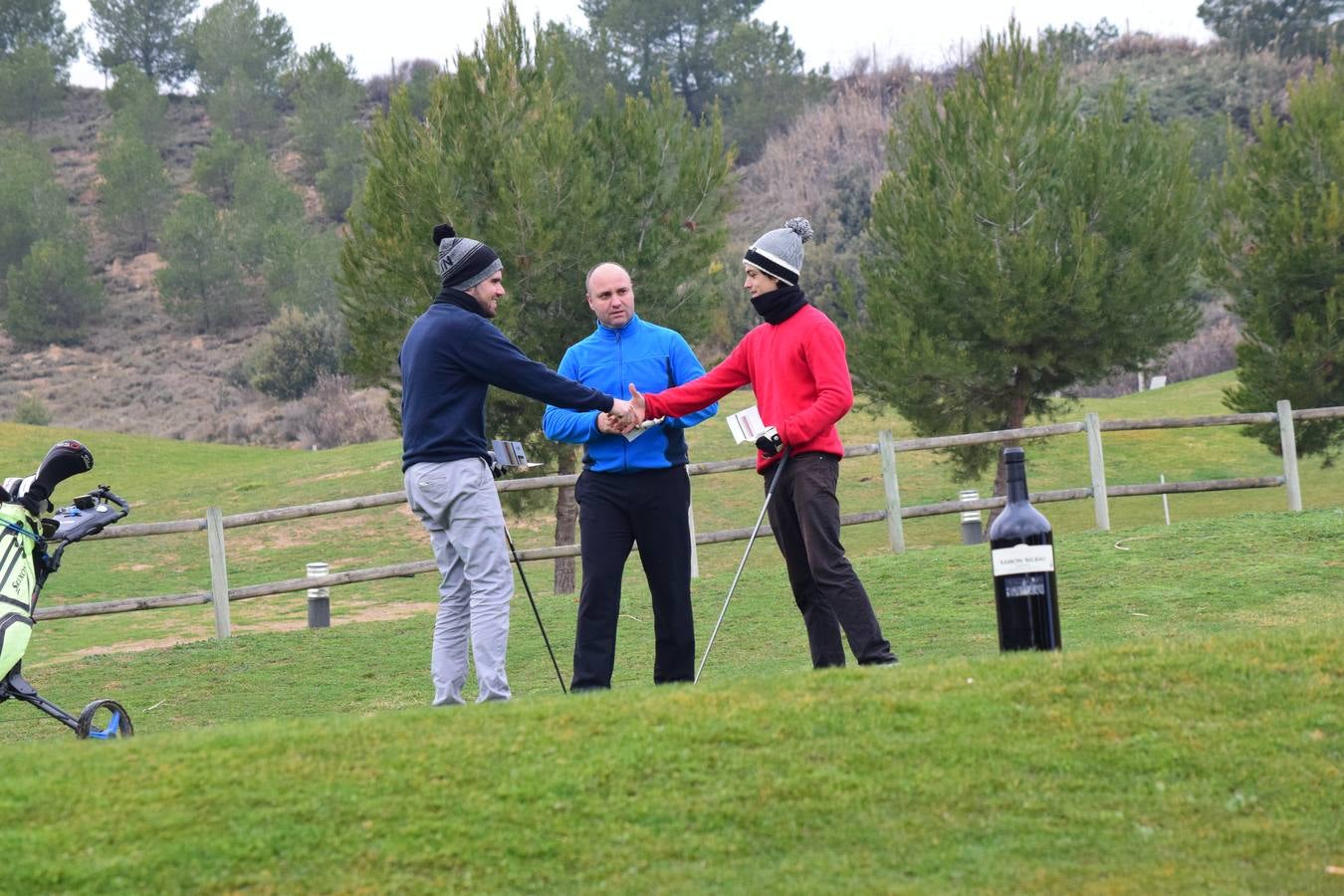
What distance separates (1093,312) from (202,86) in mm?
74377

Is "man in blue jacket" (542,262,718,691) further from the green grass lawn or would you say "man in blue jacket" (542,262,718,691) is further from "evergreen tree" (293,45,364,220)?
"evergreen tree" (293,45,364,220)

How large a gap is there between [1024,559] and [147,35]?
90604mm

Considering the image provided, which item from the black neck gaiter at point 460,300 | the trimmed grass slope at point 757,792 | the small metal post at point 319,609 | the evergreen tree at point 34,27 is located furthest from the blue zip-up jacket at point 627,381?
the evergreen tree at point 34,27

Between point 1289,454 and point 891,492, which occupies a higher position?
point 891,492

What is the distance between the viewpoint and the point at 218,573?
13289mm

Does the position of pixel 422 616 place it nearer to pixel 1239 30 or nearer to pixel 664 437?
pixel 664 437

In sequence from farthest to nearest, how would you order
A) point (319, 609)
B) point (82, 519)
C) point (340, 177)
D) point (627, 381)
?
point (340, 177) → point (319, 609) → point (82, 519) → point (627, 381)

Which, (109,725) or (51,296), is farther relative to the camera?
(51,296)

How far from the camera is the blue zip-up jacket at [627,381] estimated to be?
6.93 metres

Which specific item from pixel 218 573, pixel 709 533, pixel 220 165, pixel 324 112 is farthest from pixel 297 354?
pixel 218 573

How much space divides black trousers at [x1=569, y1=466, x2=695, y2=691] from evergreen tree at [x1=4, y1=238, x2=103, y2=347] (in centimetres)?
5706

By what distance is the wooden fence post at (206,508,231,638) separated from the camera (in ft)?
43.4

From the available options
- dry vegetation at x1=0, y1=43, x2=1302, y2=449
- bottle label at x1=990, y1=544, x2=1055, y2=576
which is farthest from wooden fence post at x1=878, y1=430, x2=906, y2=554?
dry vegetation at x1=0, y1=43, x2=1302, y2=449

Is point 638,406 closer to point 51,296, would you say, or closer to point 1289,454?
point 1289,454
